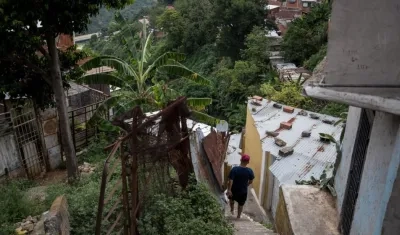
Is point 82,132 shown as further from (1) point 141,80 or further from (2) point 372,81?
(2) point 372,81

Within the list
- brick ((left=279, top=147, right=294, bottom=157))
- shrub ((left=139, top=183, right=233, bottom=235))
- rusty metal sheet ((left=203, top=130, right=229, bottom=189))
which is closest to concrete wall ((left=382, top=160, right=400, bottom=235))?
shrub ((left=139, top=183, right=233, bottom=235))

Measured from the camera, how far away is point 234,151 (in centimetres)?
1301

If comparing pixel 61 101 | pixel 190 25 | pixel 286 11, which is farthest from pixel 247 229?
pixel 286 11

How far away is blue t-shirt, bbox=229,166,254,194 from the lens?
640cm

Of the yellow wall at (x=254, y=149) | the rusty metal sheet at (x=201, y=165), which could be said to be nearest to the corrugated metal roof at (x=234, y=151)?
the yellow wall at (x=254, y=149)

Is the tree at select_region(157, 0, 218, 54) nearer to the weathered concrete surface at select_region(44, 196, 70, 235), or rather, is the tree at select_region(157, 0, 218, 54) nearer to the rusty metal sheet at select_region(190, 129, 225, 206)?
the rusty metal sheet at select_region(190, 129, 225, 206)

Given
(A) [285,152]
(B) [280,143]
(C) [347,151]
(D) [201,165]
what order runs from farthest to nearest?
(B) [280,143] → (A) [285,152] → (D) [201,165] → (C) [347,151]

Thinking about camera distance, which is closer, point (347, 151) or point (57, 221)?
point (57, 221)

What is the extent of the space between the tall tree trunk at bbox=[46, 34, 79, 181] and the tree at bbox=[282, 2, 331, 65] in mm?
15910

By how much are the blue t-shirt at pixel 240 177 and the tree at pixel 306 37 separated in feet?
51.7

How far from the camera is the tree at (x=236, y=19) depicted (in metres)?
23.5

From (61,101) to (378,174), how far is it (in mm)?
6467

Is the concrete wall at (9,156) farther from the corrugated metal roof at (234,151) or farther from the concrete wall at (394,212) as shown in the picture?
the concrete wall at (394,212)

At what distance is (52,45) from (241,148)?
8167 mm
